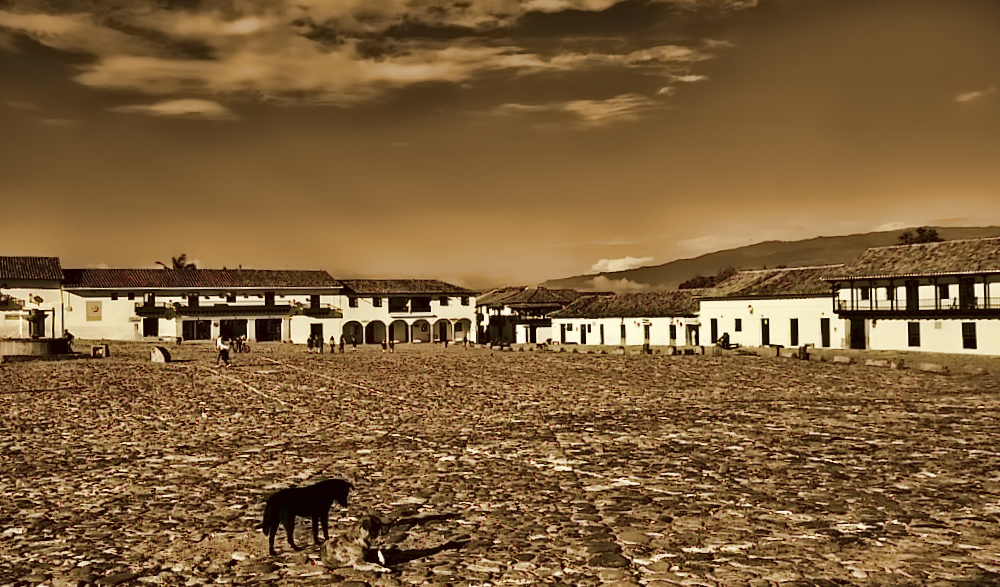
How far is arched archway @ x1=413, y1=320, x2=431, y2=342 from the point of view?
235 ft

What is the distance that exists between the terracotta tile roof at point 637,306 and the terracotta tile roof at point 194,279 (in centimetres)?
2159

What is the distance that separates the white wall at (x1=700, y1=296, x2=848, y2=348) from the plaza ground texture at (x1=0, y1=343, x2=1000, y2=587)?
1227 inches

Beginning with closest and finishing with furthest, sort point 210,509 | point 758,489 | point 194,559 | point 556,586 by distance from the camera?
point 556,586
point 194,559
point 210,509
point 758,489

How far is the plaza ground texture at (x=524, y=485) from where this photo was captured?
256 inches

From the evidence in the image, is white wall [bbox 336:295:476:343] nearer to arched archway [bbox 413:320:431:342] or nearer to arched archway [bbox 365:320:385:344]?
arched archway [bbox 413:320:431:342]

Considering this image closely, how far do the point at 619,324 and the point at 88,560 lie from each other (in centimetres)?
5894

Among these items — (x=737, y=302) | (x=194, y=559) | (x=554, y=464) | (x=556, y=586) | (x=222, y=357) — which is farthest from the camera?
(x=737, y=302)

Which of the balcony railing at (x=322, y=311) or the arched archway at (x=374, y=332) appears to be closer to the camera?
the balcony railing at (x=322, y=311)

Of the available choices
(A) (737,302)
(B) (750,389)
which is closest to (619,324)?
(A) (737,302)

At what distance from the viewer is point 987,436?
511 inches

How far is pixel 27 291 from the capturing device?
61.2 m

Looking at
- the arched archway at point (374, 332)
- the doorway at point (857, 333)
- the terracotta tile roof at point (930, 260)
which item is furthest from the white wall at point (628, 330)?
the arched archway at point (374, 332)

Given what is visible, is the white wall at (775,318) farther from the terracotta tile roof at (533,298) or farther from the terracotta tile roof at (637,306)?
the terracotta tile roof at (533,298)

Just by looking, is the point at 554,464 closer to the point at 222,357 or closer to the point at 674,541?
the point at 674,541
